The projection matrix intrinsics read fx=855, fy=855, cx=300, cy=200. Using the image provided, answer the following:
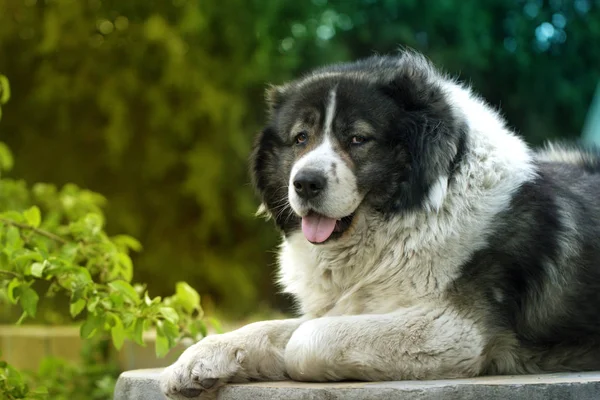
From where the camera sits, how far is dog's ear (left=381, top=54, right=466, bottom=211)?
3711 mm

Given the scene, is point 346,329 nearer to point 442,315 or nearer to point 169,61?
point 442,315

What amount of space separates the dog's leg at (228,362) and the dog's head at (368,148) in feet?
1.58

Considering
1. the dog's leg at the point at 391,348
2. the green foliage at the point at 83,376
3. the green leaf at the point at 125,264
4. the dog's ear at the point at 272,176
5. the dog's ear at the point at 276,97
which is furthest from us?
the green foliage at the point at 83,376

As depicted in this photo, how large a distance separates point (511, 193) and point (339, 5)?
12.1 metres

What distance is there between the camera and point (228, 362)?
3.54 meters

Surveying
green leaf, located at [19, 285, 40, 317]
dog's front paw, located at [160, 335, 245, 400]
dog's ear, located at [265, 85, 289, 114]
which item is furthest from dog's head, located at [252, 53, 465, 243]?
green leaf, located at [19, 285, 40, 317]

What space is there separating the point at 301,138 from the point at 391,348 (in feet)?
3.58

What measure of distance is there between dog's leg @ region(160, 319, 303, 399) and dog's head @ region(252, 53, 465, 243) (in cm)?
48

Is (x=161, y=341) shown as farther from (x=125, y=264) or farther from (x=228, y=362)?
(x=228, y=362)

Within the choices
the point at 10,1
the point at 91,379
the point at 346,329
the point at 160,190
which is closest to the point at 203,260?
the point at 160,190

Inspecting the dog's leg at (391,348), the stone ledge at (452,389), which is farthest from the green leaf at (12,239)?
the dog's leg at (391,348)

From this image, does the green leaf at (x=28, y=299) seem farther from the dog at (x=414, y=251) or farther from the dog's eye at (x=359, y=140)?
the dog's eye at (x=359, y=140)

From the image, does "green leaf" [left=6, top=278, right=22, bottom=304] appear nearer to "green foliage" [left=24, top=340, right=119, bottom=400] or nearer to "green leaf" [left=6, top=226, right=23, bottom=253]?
"green leaf" [left=6, top=226, right=23, bottom=253]

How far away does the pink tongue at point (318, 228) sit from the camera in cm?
375
